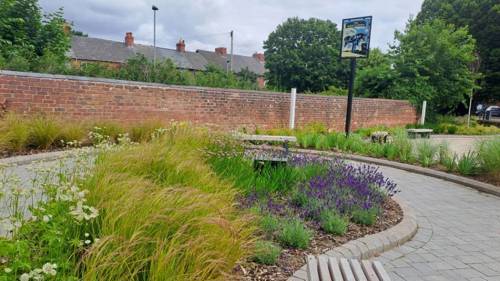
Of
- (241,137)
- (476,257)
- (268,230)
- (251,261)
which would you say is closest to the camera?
(251,261)

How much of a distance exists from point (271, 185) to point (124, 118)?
5676 millimetres

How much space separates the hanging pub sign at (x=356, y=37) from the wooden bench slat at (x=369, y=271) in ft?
28.5

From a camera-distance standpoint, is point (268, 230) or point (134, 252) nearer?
point (134, 252)

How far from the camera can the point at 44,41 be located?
12492 millimetres

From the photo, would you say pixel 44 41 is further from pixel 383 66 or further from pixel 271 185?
pixel 383 66

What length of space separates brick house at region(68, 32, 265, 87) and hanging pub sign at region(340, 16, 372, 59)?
2101 centimetres

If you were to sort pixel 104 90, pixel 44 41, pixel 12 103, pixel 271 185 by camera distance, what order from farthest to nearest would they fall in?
pixel 44 41, pixel 104 90, pixel 12 103, pixel 271 185

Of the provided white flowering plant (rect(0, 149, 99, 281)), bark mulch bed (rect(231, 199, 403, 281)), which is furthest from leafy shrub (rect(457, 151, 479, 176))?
white flowering plant (rect(0, 149, 99, 281))

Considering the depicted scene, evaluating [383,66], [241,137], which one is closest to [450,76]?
[383,66]

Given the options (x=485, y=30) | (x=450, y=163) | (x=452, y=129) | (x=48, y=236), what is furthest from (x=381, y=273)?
(x=485, y=30)

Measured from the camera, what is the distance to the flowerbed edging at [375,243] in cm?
293

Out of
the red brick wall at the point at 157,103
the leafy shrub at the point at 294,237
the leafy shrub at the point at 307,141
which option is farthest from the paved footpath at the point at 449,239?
the red brick wall at the point at 157,103

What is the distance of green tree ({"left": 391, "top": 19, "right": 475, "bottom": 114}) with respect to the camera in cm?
1881

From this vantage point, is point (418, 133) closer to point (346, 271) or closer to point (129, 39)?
point (346, 271)
